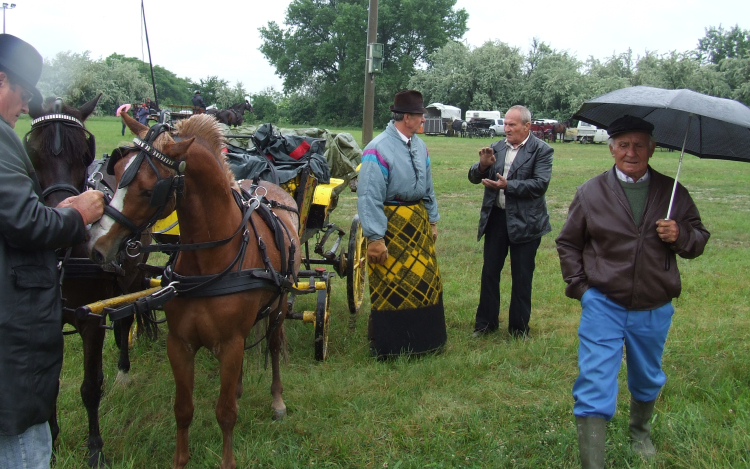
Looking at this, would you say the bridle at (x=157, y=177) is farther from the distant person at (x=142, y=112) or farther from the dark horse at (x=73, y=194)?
the distant person at (x=142, y=112)

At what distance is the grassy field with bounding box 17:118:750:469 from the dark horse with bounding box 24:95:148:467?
357mm

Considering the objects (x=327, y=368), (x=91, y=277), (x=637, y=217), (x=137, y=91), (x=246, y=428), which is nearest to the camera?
(x=637, y=217)

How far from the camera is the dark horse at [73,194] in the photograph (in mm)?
3273

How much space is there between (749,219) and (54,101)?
12.1m

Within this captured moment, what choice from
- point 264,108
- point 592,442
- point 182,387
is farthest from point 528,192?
point 264,108

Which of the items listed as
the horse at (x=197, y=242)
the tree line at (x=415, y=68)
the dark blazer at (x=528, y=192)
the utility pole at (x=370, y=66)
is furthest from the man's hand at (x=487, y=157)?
the tree line at (x=415, y=68)

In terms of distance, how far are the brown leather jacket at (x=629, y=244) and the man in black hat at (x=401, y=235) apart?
5.85ft

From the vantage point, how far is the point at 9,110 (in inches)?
89.5

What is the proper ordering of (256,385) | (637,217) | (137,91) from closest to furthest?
(637,217) → (256,385) → (137,91)

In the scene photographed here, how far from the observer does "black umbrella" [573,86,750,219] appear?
2.98 meters

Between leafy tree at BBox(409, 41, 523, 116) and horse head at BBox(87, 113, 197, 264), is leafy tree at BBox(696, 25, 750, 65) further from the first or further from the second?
horse head at BBox(87, 113, 197, 264)

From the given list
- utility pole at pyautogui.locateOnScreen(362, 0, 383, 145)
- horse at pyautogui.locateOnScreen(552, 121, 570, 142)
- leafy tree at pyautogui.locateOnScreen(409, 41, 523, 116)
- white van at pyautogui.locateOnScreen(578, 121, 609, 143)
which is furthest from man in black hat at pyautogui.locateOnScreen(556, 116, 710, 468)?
leafy tree at pyautogui.locateOnScreen(409, 41, 523, 116)

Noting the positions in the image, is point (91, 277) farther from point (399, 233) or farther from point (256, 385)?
point (399, 233)

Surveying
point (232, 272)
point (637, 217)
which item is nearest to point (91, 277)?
point (232, 272)
